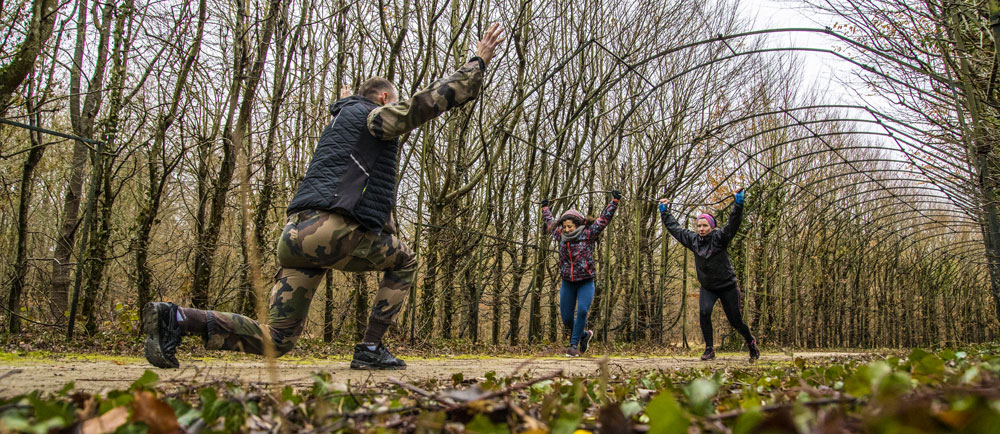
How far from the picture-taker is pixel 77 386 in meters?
2.28

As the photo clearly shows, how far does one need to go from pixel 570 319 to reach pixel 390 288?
12.7 ft

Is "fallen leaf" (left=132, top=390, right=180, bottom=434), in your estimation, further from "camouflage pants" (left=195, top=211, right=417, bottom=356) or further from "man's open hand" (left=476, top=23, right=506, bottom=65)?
"man's open hand" (left=476, top=23, right=506, bottom=65)

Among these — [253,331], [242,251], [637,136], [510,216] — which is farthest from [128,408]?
[637,136]

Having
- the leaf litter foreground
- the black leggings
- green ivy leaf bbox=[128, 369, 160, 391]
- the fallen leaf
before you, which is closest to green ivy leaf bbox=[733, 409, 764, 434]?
the leaf litter foreground

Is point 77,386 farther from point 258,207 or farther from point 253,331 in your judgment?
point 258,207

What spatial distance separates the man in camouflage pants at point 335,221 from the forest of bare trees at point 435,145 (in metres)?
0.57

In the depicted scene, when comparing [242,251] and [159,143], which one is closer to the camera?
[159,143]

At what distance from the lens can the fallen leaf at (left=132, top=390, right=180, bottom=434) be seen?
1101 millimetres

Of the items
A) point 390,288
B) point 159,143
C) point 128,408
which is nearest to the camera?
point 128,408

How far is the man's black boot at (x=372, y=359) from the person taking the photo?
12.0ft

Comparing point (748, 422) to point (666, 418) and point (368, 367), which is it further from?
point (368, 367)

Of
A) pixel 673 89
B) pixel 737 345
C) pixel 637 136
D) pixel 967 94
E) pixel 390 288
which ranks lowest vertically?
pixel 737 345

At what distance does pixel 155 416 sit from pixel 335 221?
2.19m

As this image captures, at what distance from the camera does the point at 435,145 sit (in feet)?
31.9
